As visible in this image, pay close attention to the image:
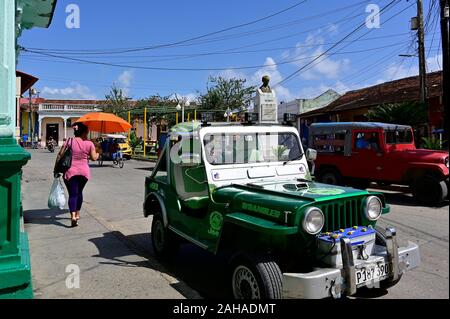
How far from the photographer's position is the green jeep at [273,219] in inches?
133

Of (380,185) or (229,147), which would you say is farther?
(380,185)

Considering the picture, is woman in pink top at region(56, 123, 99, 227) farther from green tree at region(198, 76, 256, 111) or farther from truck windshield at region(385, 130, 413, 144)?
green tree at region(198, 76, 256, 111)

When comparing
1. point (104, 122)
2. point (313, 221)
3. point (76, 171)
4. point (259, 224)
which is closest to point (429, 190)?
point (313, 221)

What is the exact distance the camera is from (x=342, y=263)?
3.38 m

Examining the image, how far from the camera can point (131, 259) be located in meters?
5.46

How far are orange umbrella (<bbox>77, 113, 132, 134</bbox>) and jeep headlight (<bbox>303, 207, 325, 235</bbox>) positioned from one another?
40.8 feet

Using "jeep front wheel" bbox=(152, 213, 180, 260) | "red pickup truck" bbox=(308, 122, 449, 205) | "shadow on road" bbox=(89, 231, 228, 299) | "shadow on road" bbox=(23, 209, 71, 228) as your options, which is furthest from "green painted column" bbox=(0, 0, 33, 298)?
"red pickup truck" bbox=(308, 122, 449, 205)

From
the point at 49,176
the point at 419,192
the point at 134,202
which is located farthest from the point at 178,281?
the point at 49,176

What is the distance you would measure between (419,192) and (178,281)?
291 inches

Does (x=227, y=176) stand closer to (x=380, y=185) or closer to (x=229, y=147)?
(x=229, y=147)

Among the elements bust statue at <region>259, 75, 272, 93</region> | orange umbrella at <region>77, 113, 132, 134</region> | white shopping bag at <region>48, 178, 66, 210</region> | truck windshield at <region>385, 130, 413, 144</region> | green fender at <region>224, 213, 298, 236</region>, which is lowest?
white shopping bag at <region>48, 178, 66, 210</region>

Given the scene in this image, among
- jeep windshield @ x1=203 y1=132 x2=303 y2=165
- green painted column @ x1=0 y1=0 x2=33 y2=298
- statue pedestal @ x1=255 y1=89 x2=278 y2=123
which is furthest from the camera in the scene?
statue pedestal @ x1=255 y1=89 x2=278 y2=123

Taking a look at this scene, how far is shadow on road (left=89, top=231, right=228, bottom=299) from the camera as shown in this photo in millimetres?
4508

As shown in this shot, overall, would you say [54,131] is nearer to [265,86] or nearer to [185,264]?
[265,86]
